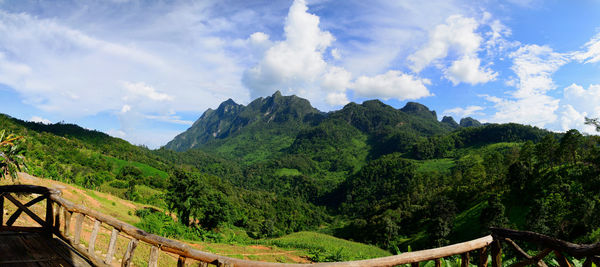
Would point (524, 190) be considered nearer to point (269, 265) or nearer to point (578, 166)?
point (578, 166)

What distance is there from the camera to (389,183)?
5202 inches

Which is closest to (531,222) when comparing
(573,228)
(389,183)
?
(573,228)

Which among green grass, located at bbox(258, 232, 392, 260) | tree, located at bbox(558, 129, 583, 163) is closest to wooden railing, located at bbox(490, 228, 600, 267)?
green grass, located at bbox(258, 232, 392, 260)

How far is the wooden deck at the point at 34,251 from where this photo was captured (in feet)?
15.6

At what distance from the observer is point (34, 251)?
16.9 feet

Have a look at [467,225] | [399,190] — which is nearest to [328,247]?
[467,225]

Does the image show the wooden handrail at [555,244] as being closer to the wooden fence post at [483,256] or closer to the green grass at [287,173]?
the wooden fence post at [483,256]

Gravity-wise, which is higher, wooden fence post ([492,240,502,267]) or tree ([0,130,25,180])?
tree ([0,130,25,180])

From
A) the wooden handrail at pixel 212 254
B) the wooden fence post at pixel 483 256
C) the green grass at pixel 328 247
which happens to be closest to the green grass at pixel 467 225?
the green grass at pixel 328 247

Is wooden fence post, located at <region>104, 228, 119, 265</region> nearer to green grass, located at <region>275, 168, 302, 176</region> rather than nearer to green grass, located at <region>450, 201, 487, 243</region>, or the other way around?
green grass, located at <region>450, 201, 487, 243</region>

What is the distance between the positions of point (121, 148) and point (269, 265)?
139 m

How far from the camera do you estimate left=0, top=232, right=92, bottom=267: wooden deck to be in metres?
4.75

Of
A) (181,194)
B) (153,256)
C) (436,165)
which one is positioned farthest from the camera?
(436,165)

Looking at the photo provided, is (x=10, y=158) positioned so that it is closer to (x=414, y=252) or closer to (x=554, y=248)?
(x=414, y=252)
